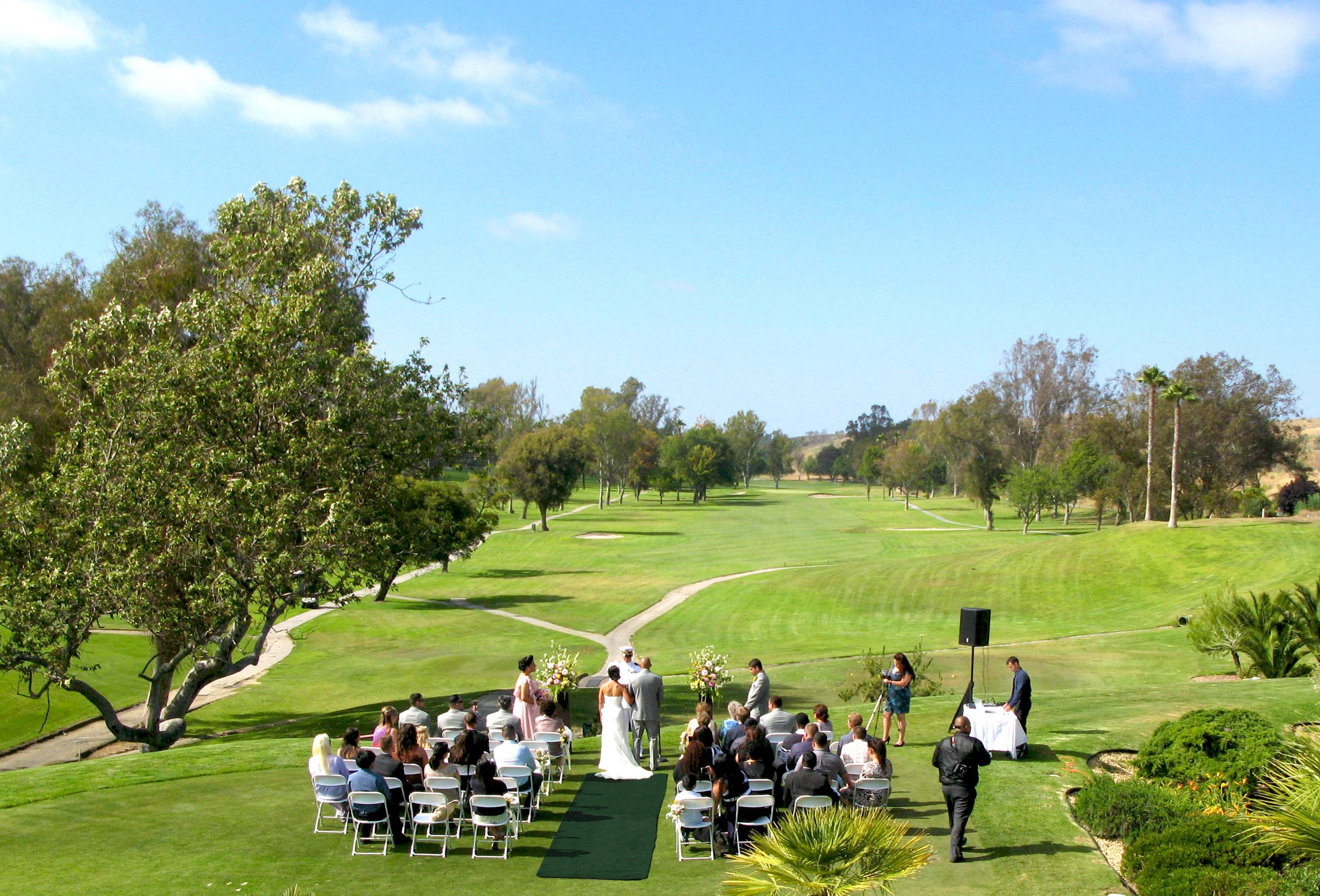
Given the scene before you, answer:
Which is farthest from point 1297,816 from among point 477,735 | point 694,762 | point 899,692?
point 477,735

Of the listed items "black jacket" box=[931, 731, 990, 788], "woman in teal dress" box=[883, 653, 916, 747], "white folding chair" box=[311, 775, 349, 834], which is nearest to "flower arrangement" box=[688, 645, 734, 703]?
"woman in teal dress" box=[883, 653, 916, 747]

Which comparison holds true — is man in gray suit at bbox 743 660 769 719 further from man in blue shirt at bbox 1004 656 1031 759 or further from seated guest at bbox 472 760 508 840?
seated guest at bbox 472 760 508 840

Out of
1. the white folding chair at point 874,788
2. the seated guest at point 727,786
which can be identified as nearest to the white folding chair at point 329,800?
the seated guest at point 727,786

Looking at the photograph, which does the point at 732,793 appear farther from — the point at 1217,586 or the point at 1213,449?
the point at 1213,449

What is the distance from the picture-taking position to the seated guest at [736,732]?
13.6 m

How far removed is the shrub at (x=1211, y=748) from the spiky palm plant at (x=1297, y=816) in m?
2.37

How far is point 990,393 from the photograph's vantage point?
352 feet

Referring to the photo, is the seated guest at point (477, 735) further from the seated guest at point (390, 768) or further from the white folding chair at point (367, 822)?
the white folding chair at point (367, 822)

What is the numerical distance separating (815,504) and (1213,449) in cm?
5789

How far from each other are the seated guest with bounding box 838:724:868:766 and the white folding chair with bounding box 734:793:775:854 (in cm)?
159

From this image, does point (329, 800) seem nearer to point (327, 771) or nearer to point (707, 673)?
point (327, 771)

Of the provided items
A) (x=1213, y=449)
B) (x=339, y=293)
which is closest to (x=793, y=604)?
(x=339, y=293)

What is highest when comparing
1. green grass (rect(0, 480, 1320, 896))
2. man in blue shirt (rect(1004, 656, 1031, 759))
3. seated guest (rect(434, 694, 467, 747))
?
man in blue shirt (rect(1004, 656, 1031, 759))

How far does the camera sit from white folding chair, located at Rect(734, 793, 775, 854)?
11695 mm
